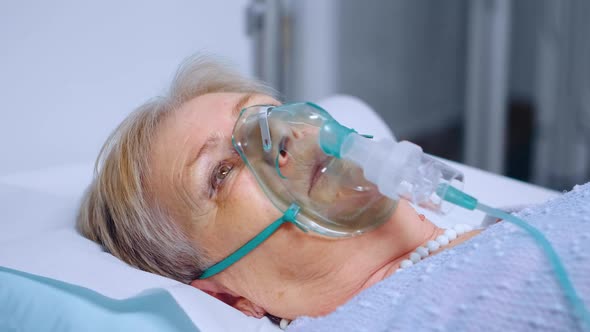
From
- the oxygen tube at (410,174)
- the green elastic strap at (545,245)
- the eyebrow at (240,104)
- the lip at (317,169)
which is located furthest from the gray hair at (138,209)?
the green elastic strap at (545,245)

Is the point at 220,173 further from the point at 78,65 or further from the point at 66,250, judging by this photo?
the point at 78,65

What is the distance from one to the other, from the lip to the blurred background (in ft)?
1.81

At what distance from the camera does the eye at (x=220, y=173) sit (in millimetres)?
1096

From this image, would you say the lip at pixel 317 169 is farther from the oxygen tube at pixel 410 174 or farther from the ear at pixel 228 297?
the ear at pixel 228 297

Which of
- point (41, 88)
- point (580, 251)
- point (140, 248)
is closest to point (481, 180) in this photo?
point (580, 251)

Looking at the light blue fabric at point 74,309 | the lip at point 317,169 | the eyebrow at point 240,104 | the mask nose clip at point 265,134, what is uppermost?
the eyebrow at point 240,104

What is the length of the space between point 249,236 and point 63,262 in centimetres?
35

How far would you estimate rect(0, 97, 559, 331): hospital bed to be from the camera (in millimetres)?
1009

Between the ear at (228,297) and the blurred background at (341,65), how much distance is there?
58 centimetres

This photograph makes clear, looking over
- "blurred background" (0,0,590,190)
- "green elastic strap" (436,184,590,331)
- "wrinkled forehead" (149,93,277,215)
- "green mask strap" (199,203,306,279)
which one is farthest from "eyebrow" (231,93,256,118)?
"green elastic strap" (436,184,590,331)

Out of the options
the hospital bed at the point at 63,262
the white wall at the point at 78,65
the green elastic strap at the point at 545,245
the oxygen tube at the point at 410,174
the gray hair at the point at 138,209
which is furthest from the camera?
the white wall at the point at 78,65

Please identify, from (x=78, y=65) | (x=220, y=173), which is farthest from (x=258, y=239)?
Answer: (x=78, y=65)

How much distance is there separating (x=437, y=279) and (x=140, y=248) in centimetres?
59

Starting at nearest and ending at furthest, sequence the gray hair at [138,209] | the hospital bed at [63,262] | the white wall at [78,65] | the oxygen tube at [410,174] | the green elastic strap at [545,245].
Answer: the green elastic strap at [545,245]
the oxygen tube at [410,174]
the hospital bed at [63,262]
the gray hair at [138,209]
the white wall at [78,65]
